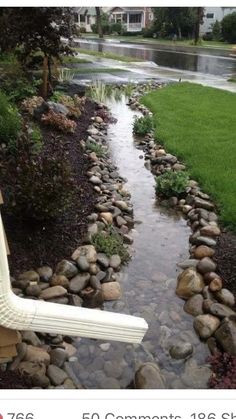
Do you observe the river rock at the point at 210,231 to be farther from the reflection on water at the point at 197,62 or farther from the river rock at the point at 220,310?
the reflection on water at the point at 197,62

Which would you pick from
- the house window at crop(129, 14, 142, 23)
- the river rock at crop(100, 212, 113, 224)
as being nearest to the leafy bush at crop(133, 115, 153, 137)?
the river rock at crop(100, 212, 113, 224)

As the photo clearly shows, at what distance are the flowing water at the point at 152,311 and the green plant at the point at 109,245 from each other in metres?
0.14

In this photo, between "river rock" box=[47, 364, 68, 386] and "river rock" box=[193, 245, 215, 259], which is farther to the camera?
"river rock" box=[193, 245, 215, 259]

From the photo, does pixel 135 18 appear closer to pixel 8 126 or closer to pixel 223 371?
pixel 8 126

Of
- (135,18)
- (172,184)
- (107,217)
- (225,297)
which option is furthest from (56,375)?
(135,18)

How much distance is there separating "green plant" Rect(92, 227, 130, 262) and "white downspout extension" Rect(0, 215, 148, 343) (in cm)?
169

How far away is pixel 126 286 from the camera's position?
4.90 m

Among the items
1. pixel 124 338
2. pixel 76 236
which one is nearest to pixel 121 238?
pixel 76 236

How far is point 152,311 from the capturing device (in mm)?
4520

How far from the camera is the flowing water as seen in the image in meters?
3.76

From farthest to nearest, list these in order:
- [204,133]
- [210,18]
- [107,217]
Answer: [210,18] < [204,133] < [107,217]

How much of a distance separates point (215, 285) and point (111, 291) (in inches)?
44.5

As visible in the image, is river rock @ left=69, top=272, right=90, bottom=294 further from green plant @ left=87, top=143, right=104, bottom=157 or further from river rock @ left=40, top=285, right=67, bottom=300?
green plant @ left=87, top=143, right=104, bottom=157

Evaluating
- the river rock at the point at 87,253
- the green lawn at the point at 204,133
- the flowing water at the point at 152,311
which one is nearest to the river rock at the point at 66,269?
the river rock at the point at 87,253
